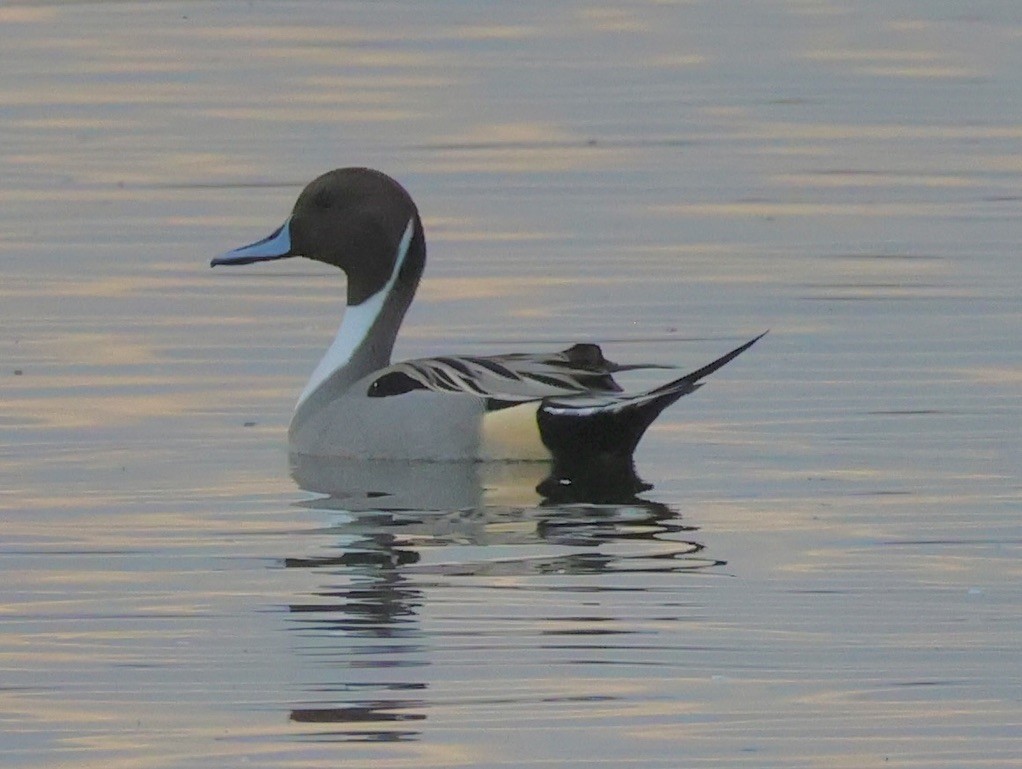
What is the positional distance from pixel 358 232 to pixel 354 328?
42 cm

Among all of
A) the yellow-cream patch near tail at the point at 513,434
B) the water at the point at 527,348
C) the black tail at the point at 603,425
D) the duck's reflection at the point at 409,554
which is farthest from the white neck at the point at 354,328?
the black tail at the point at 603,425

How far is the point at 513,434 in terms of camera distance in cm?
1112

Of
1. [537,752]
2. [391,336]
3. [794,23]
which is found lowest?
[537,752]

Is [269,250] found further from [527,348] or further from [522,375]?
[522,375]

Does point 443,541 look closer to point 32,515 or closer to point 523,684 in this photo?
point 32,515

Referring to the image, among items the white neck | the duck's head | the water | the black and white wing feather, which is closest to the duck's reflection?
the water

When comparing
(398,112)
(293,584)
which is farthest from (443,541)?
(398,112)

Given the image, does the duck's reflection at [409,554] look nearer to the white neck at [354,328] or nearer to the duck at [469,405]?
the duck at [469,405]

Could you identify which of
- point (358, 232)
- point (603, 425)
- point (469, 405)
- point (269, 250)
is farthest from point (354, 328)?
point (603, 425)

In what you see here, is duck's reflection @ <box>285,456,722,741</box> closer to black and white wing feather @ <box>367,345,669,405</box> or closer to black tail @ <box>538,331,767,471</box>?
black tail @ <box>538,331,767,471</box>

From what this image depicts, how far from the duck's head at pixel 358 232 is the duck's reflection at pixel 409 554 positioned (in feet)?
3.63

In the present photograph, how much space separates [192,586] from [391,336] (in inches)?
127

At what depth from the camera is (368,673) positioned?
306 inches

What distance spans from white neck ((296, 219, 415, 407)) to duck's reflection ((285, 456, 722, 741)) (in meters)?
0.56
